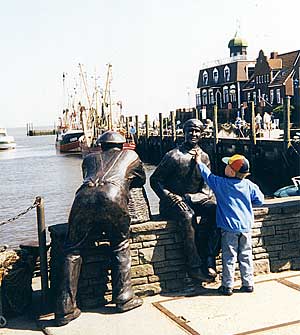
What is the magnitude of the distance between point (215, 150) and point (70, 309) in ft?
84.3

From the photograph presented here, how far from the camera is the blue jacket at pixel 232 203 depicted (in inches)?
236

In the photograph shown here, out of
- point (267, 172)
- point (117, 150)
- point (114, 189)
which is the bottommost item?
point (267, 172)

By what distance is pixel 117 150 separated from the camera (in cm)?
595

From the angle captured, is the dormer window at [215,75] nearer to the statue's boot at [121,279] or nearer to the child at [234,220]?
the child at [234,220]

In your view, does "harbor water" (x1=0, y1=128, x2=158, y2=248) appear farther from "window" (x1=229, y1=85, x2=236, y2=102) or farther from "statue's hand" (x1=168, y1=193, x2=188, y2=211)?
"window" (x1=229, y1=85, x2=236, y2=102)

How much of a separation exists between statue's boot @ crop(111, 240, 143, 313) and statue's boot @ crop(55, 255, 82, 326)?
376 millimetres

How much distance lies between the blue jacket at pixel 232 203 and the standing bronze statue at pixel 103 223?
3.22 feet

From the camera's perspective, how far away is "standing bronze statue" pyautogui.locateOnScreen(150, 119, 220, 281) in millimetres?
6125

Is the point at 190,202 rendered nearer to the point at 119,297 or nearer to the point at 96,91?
the point at 119,297

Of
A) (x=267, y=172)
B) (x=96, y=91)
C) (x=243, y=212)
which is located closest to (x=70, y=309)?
(x=243, y=212)

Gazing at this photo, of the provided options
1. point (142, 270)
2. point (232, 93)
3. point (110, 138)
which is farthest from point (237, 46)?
point (142, 270)

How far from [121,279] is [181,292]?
0.87 metres

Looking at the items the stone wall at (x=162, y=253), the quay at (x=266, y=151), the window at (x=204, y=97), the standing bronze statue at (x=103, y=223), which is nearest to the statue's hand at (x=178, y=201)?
the stone wall at (x=162, y=253)

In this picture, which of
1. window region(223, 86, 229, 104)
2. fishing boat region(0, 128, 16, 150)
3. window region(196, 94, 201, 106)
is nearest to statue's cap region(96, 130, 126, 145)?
window region(223, 86, 229, 104)
